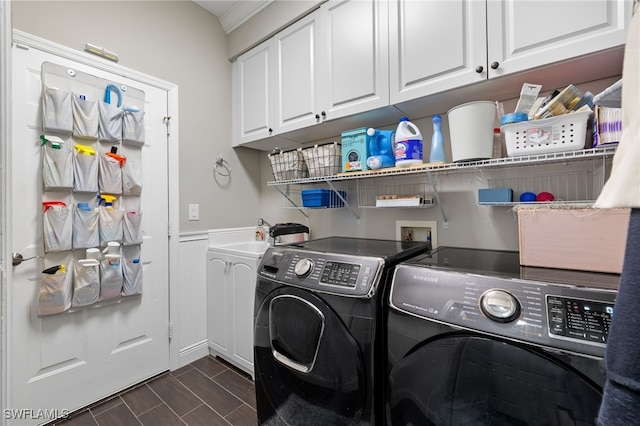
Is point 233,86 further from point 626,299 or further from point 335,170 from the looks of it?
point 626,299

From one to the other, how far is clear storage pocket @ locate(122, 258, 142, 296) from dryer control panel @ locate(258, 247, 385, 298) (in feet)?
3.46

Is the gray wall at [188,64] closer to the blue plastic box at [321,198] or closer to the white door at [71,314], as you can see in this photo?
the white door at [71,314]

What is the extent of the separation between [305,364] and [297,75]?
1.74m

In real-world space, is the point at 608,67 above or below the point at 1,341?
above

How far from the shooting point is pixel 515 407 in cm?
68

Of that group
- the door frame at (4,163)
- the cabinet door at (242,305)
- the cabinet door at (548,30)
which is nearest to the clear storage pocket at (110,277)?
the cabinet door at (242,305)

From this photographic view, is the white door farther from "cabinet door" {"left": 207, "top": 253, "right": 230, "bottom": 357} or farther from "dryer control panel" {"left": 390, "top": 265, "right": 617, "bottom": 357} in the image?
"dryer control panel" {"left": 390, "top": 265, "right": 617, "bottom": 357}

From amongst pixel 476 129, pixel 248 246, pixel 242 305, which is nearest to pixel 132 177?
pixel 248 246

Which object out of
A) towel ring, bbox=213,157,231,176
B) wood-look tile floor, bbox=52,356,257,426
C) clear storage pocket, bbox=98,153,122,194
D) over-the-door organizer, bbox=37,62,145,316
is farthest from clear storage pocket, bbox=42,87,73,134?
wood-look tile floor, bbox=52,356,257,426

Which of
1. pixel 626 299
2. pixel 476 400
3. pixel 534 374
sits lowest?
pixel 476 400

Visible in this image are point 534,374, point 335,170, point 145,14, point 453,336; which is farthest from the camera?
point 145,14

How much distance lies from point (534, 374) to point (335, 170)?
52.5 inches

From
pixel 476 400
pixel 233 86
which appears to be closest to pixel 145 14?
pixel 233 86

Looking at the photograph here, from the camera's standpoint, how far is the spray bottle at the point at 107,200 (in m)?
1.67
